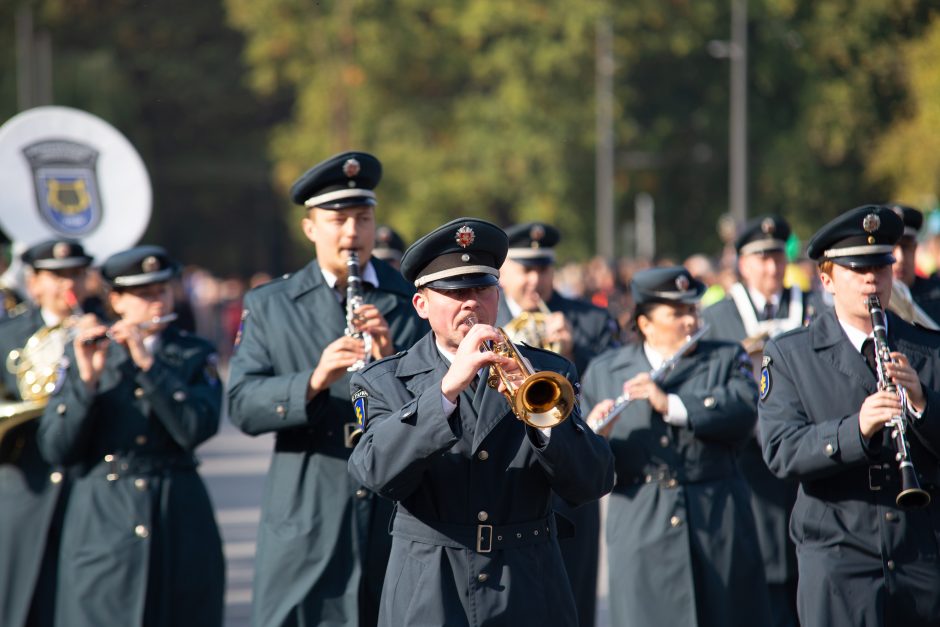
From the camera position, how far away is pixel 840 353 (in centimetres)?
576

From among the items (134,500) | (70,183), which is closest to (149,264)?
(134,500)

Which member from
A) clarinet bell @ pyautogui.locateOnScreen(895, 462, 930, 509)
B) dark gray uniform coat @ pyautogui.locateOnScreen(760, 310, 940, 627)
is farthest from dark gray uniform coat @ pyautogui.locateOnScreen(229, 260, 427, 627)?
clarinet bell @ pyautogui.locateOnScreen(895, 462, 930, 509)

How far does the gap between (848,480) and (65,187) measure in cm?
544

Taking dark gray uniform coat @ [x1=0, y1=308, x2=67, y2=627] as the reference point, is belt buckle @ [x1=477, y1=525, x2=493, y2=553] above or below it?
above

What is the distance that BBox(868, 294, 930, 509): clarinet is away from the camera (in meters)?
5.21

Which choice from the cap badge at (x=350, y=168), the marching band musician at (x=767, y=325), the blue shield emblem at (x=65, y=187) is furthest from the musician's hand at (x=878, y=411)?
the blue shield emblem at (x=65, y=187)

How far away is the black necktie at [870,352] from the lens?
5.71 metres

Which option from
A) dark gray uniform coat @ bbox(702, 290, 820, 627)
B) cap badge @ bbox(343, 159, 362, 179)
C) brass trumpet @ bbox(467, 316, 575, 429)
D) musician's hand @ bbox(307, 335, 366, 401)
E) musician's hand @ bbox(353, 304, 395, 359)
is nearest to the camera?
brass trumpet @ bbox(467, 316, 575, 429)

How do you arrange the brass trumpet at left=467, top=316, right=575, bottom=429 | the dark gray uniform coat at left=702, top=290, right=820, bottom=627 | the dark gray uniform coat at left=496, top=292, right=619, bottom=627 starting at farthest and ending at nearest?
1. the dark gray uniform coat at left=702, top=290, right=820, bottom=627
2. the dark gray uniform coat at left=496, top=292, right=619, bottom=627
3. the brass trumpet at left=467, top=316, right=575, bottom=429

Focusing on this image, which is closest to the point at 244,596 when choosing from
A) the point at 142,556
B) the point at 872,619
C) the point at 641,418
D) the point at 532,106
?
the point at 142,556

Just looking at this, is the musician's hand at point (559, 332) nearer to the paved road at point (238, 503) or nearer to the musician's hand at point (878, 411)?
the paved road at point (238, 503)

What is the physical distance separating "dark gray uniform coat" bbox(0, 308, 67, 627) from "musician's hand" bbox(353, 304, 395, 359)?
2463 mm

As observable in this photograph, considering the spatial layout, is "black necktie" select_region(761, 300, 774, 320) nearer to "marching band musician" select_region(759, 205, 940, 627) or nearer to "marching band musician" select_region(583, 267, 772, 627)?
"marching band musician" select_region(583, 267, 772, 627)

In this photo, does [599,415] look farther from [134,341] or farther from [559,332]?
[134,341]
